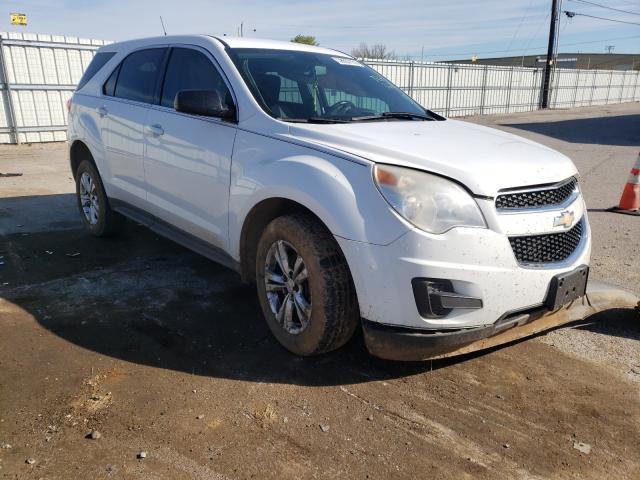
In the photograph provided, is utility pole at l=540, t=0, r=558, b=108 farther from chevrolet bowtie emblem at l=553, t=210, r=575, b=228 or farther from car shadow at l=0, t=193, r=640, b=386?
chevrolet bowtie emblem at l=553, t=210, r=575, b=228

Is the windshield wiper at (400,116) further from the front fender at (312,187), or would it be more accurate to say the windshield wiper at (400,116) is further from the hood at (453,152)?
the front fender at (312,187)

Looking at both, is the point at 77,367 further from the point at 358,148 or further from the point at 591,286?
the point at 591,286

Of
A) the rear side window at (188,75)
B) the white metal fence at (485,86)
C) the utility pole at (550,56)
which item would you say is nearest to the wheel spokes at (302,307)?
the rear side window at (188,75)

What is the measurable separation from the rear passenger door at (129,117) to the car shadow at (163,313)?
2.23ft

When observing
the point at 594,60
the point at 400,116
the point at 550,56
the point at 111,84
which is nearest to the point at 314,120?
the point at 400,116

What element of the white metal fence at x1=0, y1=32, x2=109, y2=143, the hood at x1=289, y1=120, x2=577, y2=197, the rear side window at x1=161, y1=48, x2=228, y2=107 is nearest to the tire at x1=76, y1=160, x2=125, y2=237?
the rear side window at x1=161, y1=48, x2=228, y2=107

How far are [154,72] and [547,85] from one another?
33.9 meters

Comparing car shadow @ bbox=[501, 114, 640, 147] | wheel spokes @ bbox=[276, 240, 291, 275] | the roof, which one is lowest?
car shadow @ bbox=[501, 114, 640, 147]

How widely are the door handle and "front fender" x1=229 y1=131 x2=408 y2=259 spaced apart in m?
0.99

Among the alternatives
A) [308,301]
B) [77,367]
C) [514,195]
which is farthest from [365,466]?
[77,367]

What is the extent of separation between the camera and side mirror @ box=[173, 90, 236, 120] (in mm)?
3482

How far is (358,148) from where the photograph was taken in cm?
292

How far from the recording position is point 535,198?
2916 millimetres

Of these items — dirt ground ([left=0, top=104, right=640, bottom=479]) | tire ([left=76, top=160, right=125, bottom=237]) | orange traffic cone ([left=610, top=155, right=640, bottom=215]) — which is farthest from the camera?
orange traffic cone ([left=610, top=155, right=640, bottom=215])
